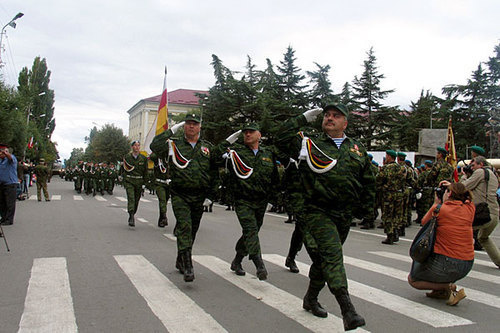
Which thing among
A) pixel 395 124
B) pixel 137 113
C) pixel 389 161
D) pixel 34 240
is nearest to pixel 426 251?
pixel 389 161

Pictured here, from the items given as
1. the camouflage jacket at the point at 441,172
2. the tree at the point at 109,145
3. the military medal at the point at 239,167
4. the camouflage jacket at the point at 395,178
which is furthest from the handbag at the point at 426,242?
the tree at the point at 109,145

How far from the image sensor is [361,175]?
4219 millimetres

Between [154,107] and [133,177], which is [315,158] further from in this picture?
[154,107]

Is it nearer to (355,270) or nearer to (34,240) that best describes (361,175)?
(355,270)

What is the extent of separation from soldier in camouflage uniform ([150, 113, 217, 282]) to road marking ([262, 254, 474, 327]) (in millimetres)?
2211

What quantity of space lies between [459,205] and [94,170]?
24.1 meters

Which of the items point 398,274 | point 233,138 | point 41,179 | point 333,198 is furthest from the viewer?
point 41,179

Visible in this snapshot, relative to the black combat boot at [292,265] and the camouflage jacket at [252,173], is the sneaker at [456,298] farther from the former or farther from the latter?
the camouflage jacket at [252,173]

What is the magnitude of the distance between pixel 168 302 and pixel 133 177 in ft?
23.5

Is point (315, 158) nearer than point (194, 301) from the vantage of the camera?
Yes

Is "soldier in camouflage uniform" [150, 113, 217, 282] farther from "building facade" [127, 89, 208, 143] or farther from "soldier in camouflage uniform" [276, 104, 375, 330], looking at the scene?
"building facade" [127, 89, 208, 143]

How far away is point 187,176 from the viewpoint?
5.73 m

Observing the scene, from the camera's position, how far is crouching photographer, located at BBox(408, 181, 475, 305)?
5.16 metres

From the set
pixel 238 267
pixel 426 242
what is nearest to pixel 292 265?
pixel 238 267
